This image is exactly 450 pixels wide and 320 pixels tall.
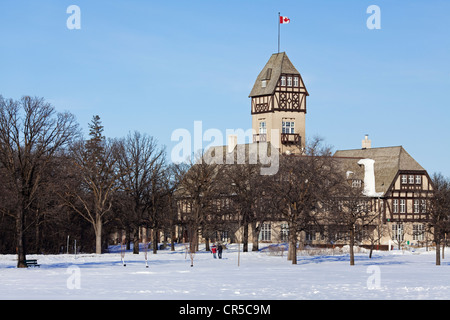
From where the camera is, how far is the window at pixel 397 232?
91.6m

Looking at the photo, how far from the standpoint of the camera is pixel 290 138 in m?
96.3

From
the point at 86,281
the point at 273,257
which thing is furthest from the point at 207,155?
the point at 86,281

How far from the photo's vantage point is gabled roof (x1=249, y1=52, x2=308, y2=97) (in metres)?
96.7

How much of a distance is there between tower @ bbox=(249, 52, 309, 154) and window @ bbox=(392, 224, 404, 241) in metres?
14.9

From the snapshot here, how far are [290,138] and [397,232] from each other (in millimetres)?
17095

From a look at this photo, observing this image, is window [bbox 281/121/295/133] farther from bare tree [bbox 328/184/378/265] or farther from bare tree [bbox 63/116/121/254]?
bare tree [bbox 328/184/378/265]

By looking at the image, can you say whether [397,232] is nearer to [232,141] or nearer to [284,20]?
[232,141]

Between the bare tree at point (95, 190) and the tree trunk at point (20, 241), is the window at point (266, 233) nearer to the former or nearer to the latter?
the bare tree at point (95, 190)

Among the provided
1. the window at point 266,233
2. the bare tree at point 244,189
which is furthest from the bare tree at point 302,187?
the window at point 266,233

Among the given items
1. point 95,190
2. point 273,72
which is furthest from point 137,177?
point 273,72

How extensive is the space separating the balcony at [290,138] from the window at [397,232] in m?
15.6

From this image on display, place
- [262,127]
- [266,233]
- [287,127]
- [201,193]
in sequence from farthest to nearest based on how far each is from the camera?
[262,127] < [287,127] < [266,233] < [201,193]
